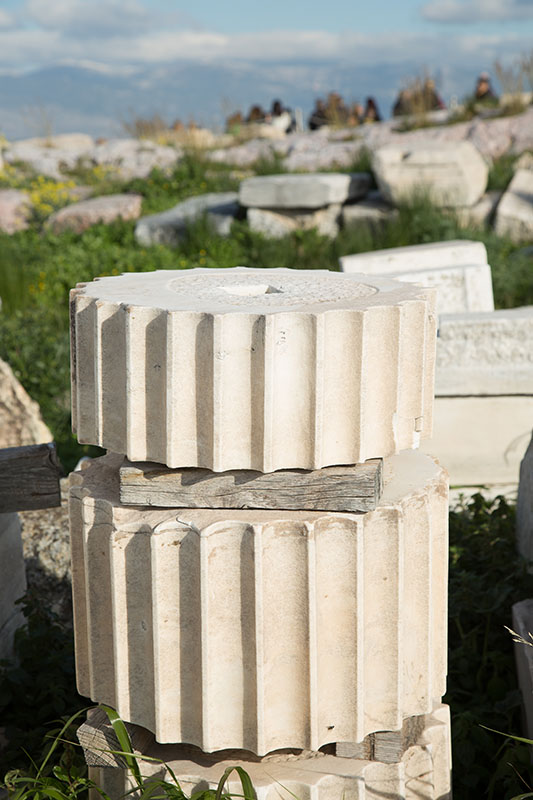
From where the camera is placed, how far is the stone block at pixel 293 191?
377 inches

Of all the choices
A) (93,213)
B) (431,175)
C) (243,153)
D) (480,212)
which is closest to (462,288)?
(431,175)

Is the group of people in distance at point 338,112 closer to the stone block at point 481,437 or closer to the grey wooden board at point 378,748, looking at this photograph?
the stone block at point 481,437

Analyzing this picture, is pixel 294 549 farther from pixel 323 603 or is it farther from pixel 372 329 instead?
pixel 372 329

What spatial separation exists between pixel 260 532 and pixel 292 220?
27.1 ft

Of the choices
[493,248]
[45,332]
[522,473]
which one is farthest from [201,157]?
[522,473]

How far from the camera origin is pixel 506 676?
3.18 m

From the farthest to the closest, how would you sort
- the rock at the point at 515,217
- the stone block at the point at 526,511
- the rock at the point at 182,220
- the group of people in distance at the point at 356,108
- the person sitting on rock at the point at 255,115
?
the person sitting on rock at the point at 255,115, the group of people in distance at the point at 356,108, the rock at the point at 182,220, the rock at the point at 515,217, the stone block at the point at 526,511

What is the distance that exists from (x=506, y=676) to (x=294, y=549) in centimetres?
158

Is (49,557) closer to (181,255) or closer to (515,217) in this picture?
(181,255)

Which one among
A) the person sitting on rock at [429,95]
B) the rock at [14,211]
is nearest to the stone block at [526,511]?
the rock at [14,211]

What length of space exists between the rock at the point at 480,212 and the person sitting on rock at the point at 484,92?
27.3 feet

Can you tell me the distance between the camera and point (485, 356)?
4605 millimetres

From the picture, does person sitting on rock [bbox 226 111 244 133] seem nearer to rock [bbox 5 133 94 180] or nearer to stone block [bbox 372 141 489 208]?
rock [bbox 5 133 94 180]

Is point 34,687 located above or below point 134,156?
below
